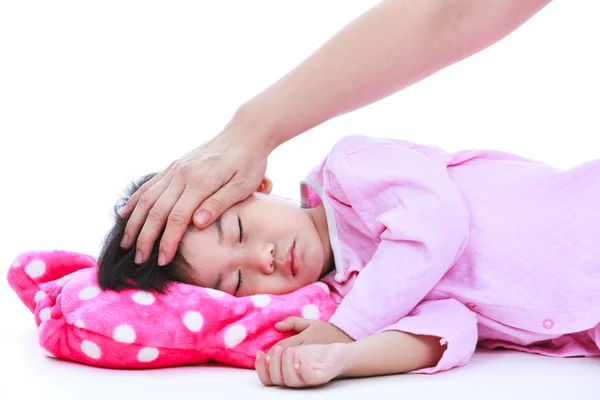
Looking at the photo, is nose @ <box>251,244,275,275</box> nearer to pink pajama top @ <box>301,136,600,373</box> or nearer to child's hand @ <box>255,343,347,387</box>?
pink pajama top @ <box>301,136,600,373</box>

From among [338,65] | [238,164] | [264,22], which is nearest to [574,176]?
[338,65]

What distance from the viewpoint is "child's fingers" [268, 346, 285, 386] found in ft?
4.09

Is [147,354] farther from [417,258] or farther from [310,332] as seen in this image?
[417,258]

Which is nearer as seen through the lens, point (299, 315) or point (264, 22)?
point (299, 315)

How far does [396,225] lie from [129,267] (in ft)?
1.50

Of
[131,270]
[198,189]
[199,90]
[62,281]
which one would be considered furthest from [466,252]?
[199,90]

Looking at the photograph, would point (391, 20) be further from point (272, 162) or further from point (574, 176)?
point (272, 162)

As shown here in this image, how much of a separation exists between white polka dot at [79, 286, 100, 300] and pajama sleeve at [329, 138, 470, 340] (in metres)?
0.40

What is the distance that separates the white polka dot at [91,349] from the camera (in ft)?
4.62

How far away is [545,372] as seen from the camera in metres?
1.32

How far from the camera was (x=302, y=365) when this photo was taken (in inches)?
48.1

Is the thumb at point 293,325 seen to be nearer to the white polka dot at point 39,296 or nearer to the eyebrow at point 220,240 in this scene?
the eyebrow at point 220,240

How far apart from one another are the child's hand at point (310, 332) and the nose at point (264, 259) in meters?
0.12

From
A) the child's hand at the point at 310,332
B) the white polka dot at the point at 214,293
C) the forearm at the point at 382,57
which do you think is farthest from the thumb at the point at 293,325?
the forearm at the point at 382,57
